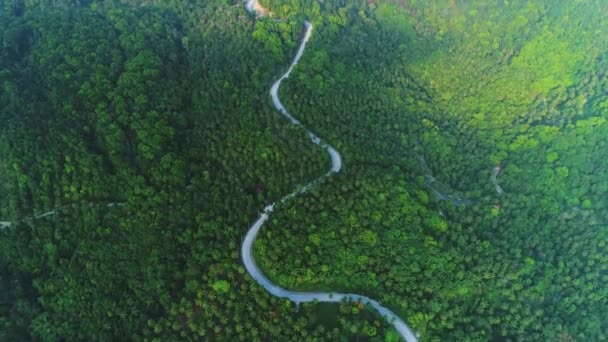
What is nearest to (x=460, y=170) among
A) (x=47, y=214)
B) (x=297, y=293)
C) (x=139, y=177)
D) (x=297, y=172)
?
(x=297, y=172)

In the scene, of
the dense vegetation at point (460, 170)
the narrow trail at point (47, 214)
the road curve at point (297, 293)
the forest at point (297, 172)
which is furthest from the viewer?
the narrow trail at point (47, 214)

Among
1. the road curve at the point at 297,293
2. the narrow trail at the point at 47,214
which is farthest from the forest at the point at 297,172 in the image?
the road curve at the point at 297,293

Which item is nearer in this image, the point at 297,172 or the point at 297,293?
the point at 297,293

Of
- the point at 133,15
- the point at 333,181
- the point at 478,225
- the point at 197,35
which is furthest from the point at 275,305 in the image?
the point at 133,15

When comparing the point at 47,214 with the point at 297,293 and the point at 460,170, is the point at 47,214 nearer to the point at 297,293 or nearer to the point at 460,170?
the point at 297,293

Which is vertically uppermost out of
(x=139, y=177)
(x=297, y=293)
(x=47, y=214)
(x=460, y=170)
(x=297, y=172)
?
(x=460, y=170)

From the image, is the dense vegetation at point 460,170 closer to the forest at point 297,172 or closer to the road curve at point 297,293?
the forest at point 297,172

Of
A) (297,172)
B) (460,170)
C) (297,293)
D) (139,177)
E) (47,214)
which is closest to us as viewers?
(297,293)

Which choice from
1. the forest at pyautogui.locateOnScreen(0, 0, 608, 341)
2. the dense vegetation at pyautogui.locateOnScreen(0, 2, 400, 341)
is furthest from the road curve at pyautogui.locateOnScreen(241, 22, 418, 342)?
the dense vegetation at pyautogui.locateOnScreen(0, 2, 400, 341)

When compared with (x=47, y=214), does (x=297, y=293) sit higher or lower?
higher
